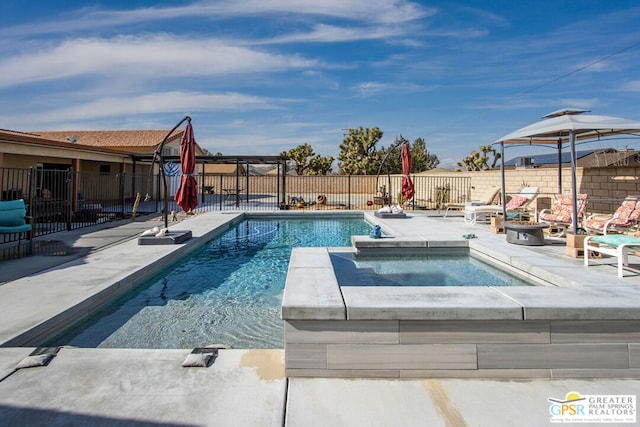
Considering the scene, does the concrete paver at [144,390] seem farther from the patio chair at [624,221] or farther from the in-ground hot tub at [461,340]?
the patio chair at [624,221]

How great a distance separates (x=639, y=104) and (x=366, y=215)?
14.4 metres

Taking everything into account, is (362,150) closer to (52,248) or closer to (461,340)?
(52,248)

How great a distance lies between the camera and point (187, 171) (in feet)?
24.4

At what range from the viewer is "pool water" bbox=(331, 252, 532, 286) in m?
4.66

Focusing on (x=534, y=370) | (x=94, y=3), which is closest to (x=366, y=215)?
(x=94, y=3)

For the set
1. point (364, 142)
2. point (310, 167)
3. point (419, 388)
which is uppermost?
point (364, 142)

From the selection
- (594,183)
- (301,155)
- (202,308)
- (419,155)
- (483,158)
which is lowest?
(202,308)

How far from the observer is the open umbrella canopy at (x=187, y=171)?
7363mm

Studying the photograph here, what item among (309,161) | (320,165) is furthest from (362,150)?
(309,161)

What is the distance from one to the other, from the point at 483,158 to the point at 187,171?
2564cm

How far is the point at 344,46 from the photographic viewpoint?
15.5 meters

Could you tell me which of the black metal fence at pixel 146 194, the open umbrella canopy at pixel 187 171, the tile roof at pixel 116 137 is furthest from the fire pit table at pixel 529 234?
the tile roof at pixel 116 137

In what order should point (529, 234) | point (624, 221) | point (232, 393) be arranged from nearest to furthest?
point (232, 393) → point (624, 221) → point (529, 234)

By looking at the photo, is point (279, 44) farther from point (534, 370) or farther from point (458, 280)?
point (534, 370)
